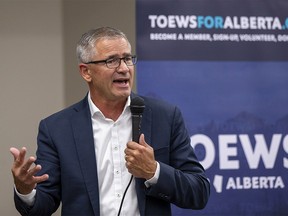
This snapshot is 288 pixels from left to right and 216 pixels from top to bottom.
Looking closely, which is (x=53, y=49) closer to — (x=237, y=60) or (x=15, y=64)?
(x=15, y=64)

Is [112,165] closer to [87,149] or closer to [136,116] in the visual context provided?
[87,149]

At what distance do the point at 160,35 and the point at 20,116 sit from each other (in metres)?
1.07

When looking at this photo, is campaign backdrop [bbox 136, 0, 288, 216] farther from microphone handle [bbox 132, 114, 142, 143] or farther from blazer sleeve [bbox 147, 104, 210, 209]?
microphone handle [bbox 132, 114, 142, 143]

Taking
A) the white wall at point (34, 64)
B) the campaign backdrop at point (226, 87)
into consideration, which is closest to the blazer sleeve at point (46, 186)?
the white wall at point (34, 64)

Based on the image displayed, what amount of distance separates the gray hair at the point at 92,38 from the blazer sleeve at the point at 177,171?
1.31 feet

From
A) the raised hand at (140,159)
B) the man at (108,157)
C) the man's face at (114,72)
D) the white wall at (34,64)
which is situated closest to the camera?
the raised hand at (140,159)

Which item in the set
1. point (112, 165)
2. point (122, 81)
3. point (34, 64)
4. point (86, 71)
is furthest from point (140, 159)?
point (34, 64)

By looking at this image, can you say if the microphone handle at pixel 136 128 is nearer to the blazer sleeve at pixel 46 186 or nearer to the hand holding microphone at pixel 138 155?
the hand holding microphone at pixel 138 155

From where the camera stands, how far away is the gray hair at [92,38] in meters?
2.18

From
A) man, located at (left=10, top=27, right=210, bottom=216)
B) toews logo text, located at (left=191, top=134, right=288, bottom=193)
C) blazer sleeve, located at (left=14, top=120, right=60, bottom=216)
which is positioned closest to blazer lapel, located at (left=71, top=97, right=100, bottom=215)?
man, located at (left=10, top=27, right=210, bottom=216)

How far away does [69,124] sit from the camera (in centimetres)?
→ 218

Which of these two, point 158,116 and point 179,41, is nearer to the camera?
point 158,116

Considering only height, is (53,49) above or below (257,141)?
above

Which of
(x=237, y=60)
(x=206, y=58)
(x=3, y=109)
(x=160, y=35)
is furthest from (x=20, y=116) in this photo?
(x=237, y=60)
